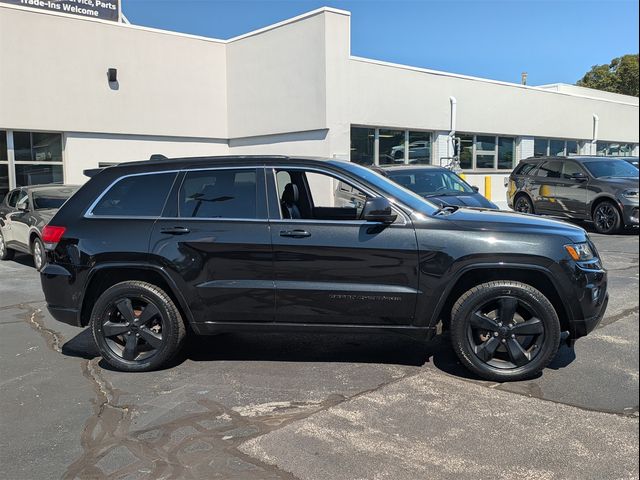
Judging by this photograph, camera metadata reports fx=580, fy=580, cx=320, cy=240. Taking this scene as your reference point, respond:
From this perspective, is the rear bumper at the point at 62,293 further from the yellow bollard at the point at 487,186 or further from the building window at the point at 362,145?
the yellow bollard at the point at 487,186

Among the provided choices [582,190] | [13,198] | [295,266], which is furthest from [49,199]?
[582,190]

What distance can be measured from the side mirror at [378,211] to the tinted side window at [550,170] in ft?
37.1

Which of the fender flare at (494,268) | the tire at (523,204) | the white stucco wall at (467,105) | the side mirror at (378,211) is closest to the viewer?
the fender flare at (494,268)

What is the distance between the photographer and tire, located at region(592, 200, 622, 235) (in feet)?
42.5

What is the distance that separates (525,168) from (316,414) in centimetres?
1351

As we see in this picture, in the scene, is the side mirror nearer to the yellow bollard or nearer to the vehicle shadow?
the vehicle shadow

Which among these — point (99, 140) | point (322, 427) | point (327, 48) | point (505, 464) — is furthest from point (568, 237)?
point (99, 140)

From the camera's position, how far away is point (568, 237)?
4535 millimetres

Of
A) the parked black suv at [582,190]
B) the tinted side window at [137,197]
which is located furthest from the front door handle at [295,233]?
the parked black suv at [582,190]

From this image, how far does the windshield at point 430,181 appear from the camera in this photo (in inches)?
431

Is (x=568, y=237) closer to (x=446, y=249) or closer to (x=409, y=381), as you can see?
(x=446, y=249)

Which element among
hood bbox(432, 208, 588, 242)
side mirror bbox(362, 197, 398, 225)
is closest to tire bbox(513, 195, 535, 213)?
hood bbox(432, 208, 588, 242)

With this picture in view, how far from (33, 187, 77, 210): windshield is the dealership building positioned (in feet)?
20.6

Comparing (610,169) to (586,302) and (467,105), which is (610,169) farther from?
(586,302)
